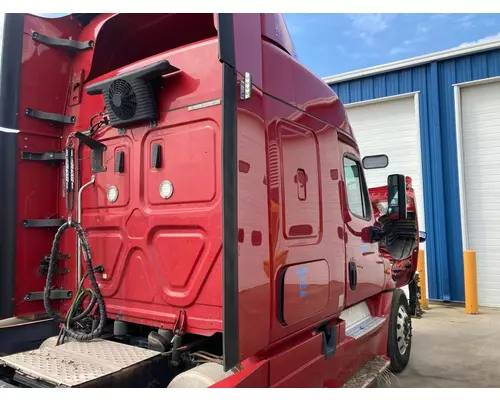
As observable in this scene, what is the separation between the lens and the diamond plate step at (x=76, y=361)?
7.14 ft

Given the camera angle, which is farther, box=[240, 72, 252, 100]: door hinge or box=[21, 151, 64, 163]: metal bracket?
box=[21, 151, 64, 163]: metal bracket

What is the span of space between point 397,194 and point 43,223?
298 centimetres

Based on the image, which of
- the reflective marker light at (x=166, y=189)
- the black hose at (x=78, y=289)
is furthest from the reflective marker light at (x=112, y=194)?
the reflective marker light at (x=166, y=189)

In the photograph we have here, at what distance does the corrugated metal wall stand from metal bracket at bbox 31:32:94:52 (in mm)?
8095

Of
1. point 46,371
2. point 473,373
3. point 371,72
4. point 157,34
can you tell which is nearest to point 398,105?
point 371,72

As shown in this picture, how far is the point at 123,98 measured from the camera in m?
2.79

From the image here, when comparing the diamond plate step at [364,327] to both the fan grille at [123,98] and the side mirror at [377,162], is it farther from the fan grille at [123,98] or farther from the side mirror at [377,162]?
the fan grille at [123,98]

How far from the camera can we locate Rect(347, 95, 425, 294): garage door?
9.87 meters

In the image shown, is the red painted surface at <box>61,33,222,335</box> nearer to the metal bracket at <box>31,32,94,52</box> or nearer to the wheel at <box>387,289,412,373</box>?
the metal bracket at <box>31,32,94,52</box>

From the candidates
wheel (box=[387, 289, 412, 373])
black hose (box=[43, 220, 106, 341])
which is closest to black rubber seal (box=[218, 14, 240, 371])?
black hose (box=[43, 220, 106, 341])

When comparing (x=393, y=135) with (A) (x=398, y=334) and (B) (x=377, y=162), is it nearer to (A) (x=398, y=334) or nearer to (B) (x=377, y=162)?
(B) (x=377, y=162)

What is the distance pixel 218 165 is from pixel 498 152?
843 cm

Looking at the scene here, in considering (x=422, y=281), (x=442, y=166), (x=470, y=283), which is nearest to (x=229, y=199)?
(x=470, y=283)

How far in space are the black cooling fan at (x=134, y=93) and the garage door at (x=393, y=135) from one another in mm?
Result: 8284
